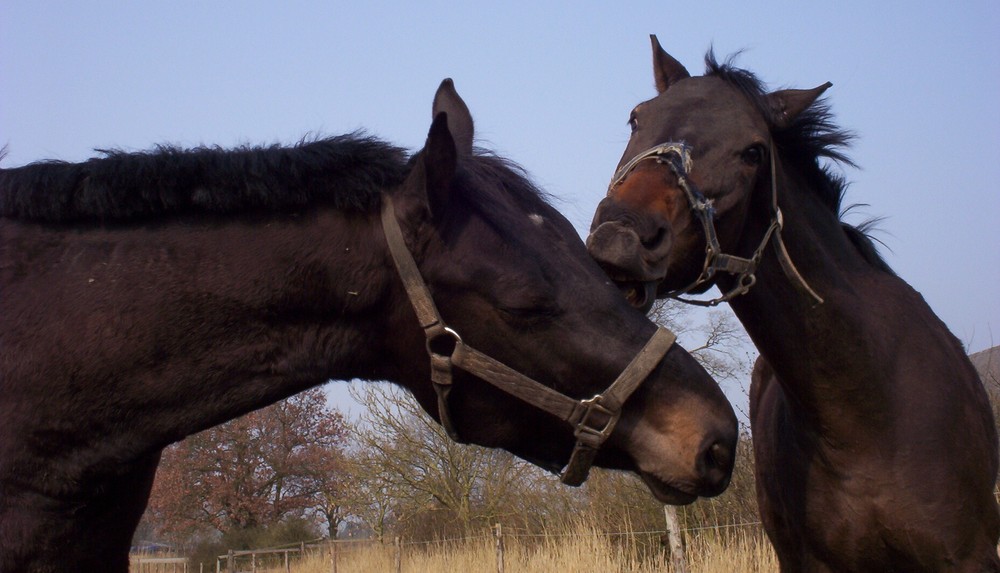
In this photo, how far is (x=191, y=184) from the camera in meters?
2.66

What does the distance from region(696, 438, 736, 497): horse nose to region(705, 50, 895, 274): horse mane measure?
2023 millimetres

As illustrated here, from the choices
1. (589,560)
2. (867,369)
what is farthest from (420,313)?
(589,560)

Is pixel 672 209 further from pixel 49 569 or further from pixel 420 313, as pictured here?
pixel 49 569

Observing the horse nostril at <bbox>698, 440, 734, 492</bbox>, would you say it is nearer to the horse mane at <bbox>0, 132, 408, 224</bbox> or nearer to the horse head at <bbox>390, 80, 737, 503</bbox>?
the horse head at <bbox>390, 80, 737, 503</bbox>

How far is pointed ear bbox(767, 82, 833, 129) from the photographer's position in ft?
13.0

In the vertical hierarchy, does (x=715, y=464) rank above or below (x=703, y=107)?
below

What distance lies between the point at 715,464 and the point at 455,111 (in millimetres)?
1504

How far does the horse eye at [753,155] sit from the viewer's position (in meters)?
3.71

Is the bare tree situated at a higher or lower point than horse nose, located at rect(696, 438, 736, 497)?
lower

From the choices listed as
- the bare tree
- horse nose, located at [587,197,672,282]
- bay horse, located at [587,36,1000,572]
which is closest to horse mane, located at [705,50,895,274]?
bay horse, located at [587,36,1000,572]

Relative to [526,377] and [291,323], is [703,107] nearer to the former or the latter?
[526,377]

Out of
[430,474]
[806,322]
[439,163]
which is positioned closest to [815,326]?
[806,322]

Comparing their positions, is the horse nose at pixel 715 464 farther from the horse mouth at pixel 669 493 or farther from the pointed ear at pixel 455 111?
the pointed ear at pixel 455 111

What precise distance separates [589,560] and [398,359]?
980 centimetres
